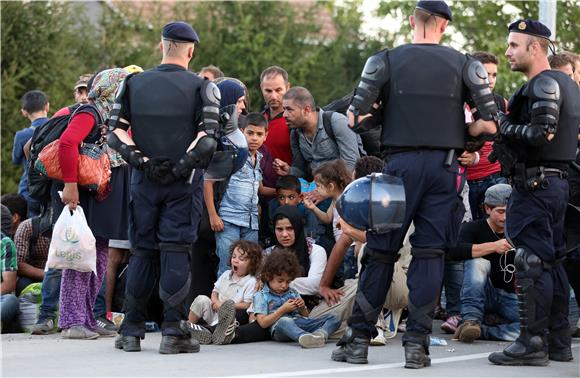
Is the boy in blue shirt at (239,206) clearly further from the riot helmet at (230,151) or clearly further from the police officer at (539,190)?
the police officer at (539,190)

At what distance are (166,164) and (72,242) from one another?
1651 millimetres

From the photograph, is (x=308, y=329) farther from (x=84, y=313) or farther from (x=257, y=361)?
(x=84, y=313)

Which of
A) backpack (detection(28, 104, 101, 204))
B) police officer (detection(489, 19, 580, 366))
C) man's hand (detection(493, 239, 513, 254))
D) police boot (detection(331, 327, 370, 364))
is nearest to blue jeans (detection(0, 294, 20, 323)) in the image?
backpack (detection(28, 104, 101, 204))

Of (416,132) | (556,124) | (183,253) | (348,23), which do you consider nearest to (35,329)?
(183,253)

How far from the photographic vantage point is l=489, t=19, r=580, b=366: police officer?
793 centimetres

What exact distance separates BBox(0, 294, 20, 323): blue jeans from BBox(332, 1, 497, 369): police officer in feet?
13.6

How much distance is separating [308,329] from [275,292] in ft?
1.34

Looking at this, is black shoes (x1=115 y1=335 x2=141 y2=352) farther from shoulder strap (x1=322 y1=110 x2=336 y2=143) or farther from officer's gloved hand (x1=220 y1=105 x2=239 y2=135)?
shoulder strap (x1=322 y1=110 x2=336 y2=143)

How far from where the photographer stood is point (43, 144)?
10031 mm

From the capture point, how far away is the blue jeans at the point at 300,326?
9.22m

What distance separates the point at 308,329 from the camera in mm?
9352

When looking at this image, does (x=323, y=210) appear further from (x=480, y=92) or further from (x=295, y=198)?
(x=480, y=92)

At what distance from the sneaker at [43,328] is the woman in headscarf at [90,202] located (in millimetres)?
358

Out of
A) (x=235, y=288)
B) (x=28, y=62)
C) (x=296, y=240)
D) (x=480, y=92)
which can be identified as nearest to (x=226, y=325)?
(x=235, y=288)
